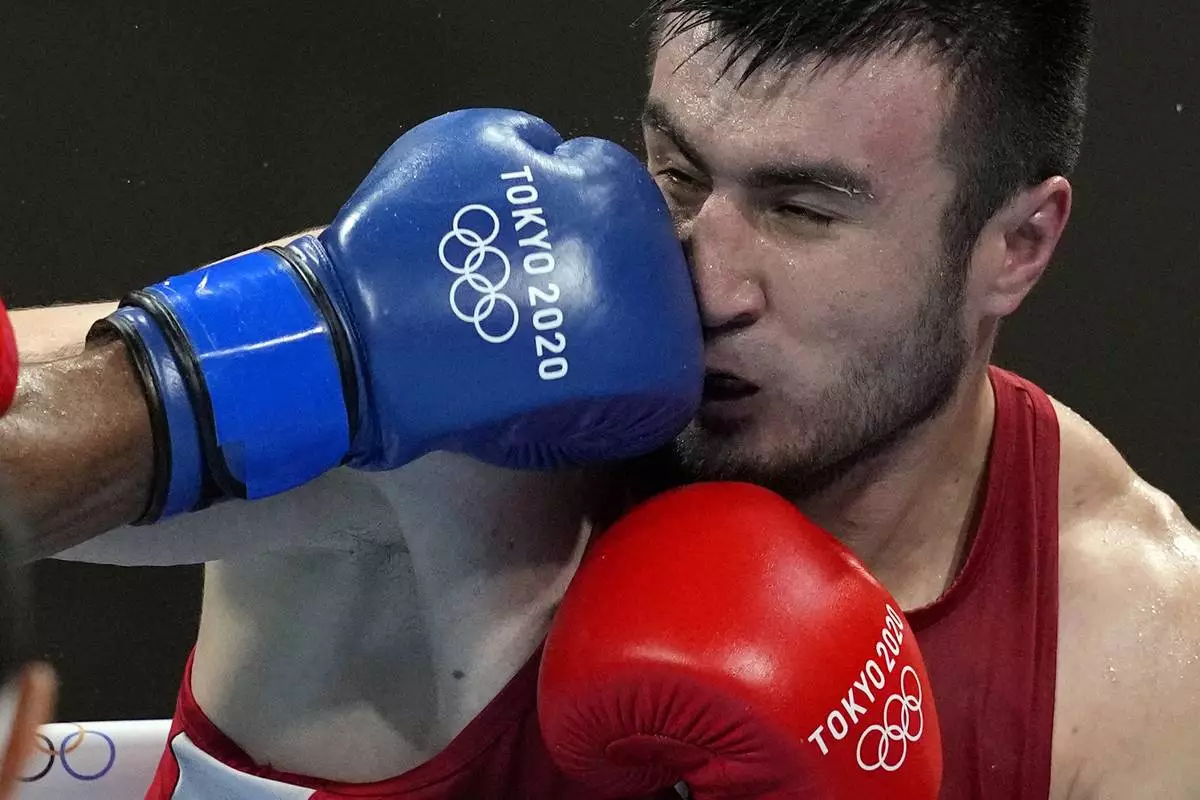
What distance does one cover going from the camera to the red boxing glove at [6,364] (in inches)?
24.0

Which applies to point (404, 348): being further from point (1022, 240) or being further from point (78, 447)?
point (1022, 240)

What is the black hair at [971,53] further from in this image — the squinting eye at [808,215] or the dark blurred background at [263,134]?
the dark blurred background at [263,134]

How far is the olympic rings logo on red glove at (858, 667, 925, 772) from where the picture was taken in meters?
0.92

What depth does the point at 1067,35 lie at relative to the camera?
1.14 metres

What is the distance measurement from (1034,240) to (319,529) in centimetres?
66

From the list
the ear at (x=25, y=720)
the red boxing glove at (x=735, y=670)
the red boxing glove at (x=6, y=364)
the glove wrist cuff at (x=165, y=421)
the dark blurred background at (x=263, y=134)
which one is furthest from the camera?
the dark blurred background at (x=263, y=134)

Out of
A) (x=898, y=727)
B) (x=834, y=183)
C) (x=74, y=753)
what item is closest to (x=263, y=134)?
(x=74, y=753)

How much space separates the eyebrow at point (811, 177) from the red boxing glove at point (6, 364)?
22.5 inches

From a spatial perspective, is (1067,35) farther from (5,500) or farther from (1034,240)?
(5,500)

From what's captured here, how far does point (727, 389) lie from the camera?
106cm

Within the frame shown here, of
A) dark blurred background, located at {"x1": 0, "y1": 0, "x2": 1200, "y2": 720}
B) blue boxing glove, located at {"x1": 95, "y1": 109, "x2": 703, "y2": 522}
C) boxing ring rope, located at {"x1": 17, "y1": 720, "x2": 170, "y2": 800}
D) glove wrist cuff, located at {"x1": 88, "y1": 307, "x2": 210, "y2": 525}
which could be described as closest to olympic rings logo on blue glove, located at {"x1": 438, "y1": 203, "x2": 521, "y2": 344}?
blue boxing glove, located at {"x1": 95, "y1": 109, "x2": 703, "y2": 522}

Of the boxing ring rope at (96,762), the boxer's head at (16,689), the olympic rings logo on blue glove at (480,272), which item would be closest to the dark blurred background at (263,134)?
the boxing ring rope at (96,762)

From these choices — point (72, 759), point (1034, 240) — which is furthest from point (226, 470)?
point (72, 759)

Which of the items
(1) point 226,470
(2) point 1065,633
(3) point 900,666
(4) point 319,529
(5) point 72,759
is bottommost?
(5) point 72,759
